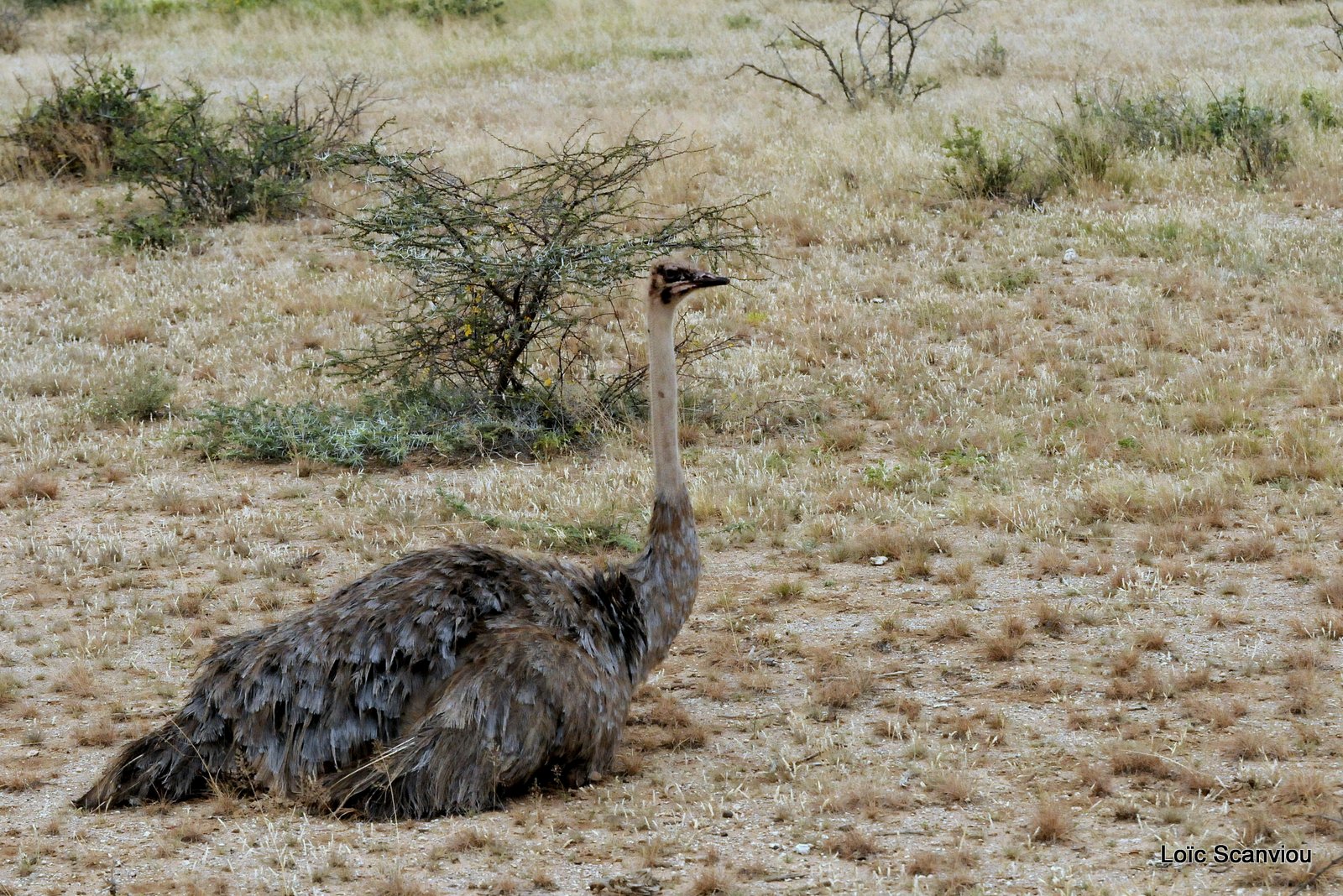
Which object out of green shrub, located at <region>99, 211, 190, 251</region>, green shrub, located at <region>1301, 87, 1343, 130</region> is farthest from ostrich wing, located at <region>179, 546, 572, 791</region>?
green shrub, located at <region>1301, 87, 1343, 130</region>

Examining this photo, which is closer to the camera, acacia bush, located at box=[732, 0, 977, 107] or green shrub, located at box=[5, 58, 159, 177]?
green shrub, located at box=[5, 58, 159, 177]

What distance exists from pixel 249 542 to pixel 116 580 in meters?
0.70

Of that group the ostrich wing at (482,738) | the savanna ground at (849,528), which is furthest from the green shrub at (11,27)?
the ostrich wing at (482,738)

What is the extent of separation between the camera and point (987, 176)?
13.6 m

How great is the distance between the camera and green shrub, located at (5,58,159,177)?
16.1 metres

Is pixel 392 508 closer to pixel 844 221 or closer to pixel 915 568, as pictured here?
pixel 915 568

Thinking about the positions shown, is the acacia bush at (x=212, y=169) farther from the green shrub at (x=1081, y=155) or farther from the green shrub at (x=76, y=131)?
the green shrub at (x=1081, y=155)

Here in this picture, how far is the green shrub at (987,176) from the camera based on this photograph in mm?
13555

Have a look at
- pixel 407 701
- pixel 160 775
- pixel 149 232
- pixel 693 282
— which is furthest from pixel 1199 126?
pixel 160 775

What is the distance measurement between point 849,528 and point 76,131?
11.3 meters

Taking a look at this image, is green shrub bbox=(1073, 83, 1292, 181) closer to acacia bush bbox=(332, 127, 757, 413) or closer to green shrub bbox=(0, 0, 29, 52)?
acacia bush bbox=(332, 127, 757, 413)

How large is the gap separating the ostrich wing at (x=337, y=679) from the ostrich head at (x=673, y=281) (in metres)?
1.26

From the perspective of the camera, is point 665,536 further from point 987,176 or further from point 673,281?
point 987,176

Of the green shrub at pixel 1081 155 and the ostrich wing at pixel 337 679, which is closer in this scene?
the ostrich wing at pixel 337 679
